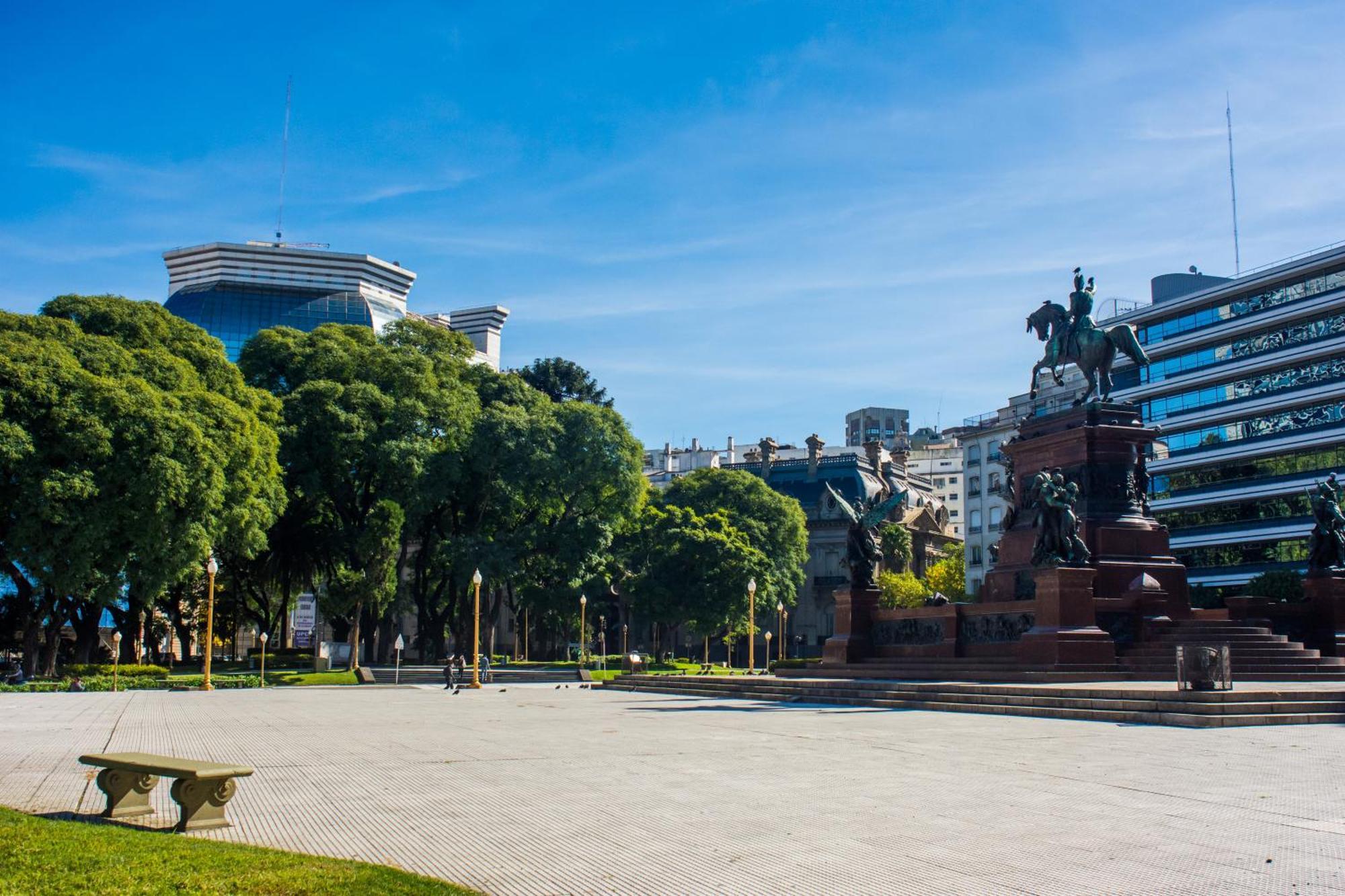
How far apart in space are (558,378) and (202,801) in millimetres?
77158

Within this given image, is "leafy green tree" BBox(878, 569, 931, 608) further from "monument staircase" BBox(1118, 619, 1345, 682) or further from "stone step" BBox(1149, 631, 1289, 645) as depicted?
"stone step" BBox(1149, 631, 1289, 645)

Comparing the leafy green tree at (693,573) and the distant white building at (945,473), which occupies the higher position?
the distant white building at (945,473)

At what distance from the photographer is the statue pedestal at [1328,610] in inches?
1147

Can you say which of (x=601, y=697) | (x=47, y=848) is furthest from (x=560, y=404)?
(x=47, y=848)

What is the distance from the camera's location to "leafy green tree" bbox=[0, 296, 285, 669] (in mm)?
39031

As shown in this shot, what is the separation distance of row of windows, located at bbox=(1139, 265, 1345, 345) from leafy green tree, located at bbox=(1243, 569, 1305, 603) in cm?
2124

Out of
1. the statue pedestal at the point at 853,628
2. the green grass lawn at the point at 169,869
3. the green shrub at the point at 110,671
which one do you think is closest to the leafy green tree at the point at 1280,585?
the statue pedestal at the point at 853,628

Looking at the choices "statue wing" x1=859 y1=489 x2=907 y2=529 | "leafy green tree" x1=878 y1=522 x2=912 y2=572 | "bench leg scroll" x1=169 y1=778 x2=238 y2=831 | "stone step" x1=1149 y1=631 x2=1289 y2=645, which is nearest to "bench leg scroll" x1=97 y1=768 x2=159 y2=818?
"bench leg scroll" x1=169 y1=778 x2=238 y2=831

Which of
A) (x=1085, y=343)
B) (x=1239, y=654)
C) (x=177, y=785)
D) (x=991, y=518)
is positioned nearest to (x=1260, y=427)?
(x=991, y=518)

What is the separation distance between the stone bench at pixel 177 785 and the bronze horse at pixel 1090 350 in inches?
1002

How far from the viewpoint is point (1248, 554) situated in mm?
74625

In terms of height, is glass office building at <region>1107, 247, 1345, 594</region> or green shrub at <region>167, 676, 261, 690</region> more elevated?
Answer: glass office building at <region>1107, 247, 1345, 594</region>

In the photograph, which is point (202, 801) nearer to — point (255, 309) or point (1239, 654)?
point (1239, 654)

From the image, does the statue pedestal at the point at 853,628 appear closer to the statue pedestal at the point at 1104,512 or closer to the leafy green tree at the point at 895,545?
the statue pedestal at the point at 1104,512
